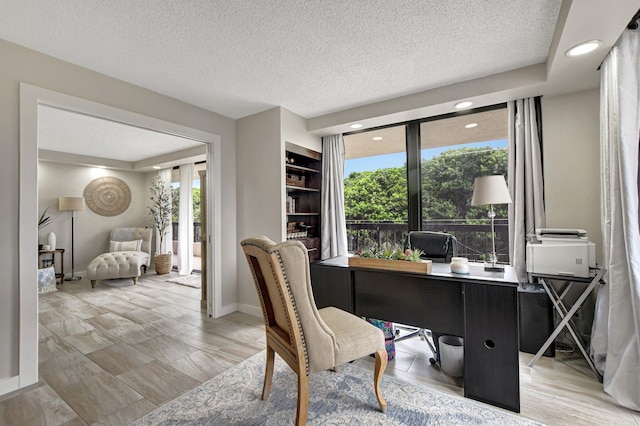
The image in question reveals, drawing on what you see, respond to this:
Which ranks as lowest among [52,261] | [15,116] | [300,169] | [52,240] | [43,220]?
[52,261]

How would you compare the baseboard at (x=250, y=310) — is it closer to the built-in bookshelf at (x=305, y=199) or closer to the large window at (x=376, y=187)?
the built-in bookshelf at (x=305, y=199)

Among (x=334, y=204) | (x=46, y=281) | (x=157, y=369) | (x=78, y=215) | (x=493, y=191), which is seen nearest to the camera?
(x=493, y=191)

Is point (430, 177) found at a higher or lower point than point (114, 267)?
higher

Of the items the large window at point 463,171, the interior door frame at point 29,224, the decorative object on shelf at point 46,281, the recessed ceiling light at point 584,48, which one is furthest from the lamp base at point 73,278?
the recessed ceiling light at point 584,48

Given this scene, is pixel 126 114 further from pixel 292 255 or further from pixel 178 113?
pixel 292 255

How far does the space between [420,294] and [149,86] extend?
10.4 feet

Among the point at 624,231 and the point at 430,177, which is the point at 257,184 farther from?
the point at 624,231

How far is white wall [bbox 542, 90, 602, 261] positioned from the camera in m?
2.59

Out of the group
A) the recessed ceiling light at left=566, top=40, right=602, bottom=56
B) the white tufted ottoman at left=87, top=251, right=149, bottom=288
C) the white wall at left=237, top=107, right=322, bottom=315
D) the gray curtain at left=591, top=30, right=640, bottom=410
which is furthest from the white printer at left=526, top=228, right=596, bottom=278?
the white tufted ottoman at left=87, top=251, right=149, bottom=288

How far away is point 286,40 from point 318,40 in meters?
0.24

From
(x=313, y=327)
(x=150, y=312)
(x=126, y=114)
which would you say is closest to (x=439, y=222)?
(x=313, y=327)

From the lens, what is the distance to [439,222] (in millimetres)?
3406

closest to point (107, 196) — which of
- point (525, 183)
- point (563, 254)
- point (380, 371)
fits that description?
point (380, 371)

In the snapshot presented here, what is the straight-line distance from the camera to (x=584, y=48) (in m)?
2.00
